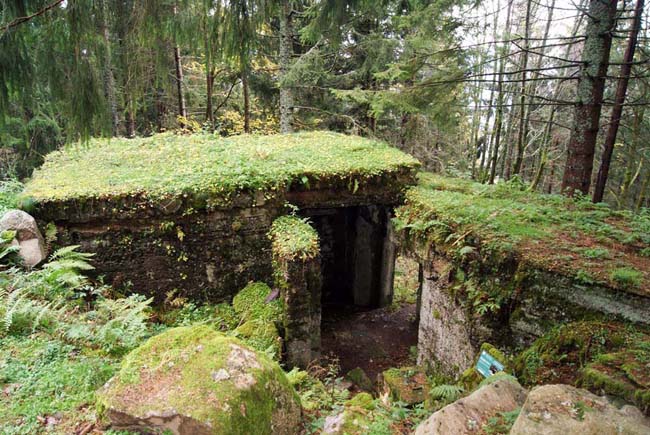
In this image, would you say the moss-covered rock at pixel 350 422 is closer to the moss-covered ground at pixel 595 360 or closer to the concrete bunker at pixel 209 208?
the moss-covered ground at pixel 595 360

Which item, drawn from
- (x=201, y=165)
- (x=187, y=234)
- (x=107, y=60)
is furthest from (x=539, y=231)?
(x=107, y=60)

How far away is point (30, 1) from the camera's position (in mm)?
3232

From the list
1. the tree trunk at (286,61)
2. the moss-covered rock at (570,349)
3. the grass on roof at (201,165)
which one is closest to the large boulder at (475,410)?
the moss-covered rock at (570,349)

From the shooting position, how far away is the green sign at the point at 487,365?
4141mm

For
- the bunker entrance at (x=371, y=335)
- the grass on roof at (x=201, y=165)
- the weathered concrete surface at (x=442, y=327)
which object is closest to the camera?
the weathered concrete surface at (x=442, y=327)

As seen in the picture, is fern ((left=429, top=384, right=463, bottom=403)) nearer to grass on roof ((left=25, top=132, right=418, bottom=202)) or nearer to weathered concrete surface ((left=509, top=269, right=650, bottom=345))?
weathered concrete surface ((left=509, top=269, right=650, bottom=345))

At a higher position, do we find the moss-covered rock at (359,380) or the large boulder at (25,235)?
the large boulder at (25,235)

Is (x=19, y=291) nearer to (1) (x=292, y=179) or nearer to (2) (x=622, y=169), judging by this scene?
(1) (x=292, y=179)

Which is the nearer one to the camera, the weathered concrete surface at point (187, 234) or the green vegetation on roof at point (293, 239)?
the green vegetation on roof at point (293, 239)

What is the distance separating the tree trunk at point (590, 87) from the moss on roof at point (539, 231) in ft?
2.11

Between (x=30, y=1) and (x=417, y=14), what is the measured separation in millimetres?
6697

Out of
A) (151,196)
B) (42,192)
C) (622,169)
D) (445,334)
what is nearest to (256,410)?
(445,334)

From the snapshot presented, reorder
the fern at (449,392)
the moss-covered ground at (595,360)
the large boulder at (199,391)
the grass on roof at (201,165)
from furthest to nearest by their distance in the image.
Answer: the grass on roof at (201,165) < the fern at (449,392) < the moss-covered ground at (595,360) < the large boulder at (199,391)

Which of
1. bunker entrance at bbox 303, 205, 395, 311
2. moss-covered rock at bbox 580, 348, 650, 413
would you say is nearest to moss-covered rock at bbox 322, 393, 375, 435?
moss-covered rock at bbox 580, 348, 650, 413
